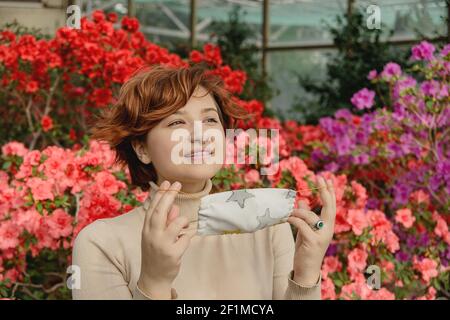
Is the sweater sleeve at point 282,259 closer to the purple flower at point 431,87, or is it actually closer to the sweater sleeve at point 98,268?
the sweater sleeve at point 98,268

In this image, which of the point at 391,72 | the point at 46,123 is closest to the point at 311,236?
the point at 391,72

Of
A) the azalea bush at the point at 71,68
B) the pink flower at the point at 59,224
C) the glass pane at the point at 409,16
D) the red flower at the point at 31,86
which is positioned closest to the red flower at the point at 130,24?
the azalea bush at the point at 71,68

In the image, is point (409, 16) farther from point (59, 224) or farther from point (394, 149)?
point (59, 224)

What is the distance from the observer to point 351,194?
2.14 metres

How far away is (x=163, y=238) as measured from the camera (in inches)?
33.8

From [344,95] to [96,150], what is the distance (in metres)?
2.27

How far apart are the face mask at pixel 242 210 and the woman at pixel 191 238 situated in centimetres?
2

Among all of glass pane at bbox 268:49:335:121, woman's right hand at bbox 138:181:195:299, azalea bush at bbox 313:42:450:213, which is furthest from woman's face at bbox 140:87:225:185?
glass pane at bbox 268:49:335:121

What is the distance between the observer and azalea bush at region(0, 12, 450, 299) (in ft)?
6.21

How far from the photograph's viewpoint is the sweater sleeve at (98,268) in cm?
101

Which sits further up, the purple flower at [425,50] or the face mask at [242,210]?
the purple flower at [425,50]

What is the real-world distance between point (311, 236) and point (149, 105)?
33cm
